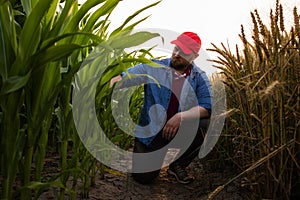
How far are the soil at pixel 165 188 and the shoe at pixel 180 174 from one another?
0.02 m

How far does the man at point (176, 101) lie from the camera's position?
1.74m

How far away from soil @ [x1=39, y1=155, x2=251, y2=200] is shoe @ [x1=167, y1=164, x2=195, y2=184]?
0.02 m

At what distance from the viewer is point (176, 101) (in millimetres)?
1823

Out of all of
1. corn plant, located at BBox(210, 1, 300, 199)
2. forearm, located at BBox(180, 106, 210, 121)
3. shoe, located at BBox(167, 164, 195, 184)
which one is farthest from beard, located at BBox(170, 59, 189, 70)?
corn plant, located at BBox(210, 1, 300, 199)

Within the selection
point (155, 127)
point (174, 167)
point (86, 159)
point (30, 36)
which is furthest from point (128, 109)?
point (30, 36)

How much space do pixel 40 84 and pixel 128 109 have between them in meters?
1.28

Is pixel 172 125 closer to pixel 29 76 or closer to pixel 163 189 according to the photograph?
pixel 163 189

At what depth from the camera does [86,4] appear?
654 mm

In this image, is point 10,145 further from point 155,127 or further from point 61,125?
point 155,127

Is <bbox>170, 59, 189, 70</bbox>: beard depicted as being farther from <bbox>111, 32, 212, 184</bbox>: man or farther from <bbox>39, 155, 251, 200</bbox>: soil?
<bbox>39, 155, 251, 200</bbox>: soil

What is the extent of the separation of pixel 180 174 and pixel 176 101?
40 centimetres

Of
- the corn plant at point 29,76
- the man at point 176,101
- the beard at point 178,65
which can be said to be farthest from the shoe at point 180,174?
the corn plant at point 29,76

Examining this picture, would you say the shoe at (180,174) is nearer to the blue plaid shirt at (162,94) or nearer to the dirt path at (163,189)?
the dirt path at (163,189)

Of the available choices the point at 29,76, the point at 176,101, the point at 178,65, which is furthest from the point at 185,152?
the point at 29,76
